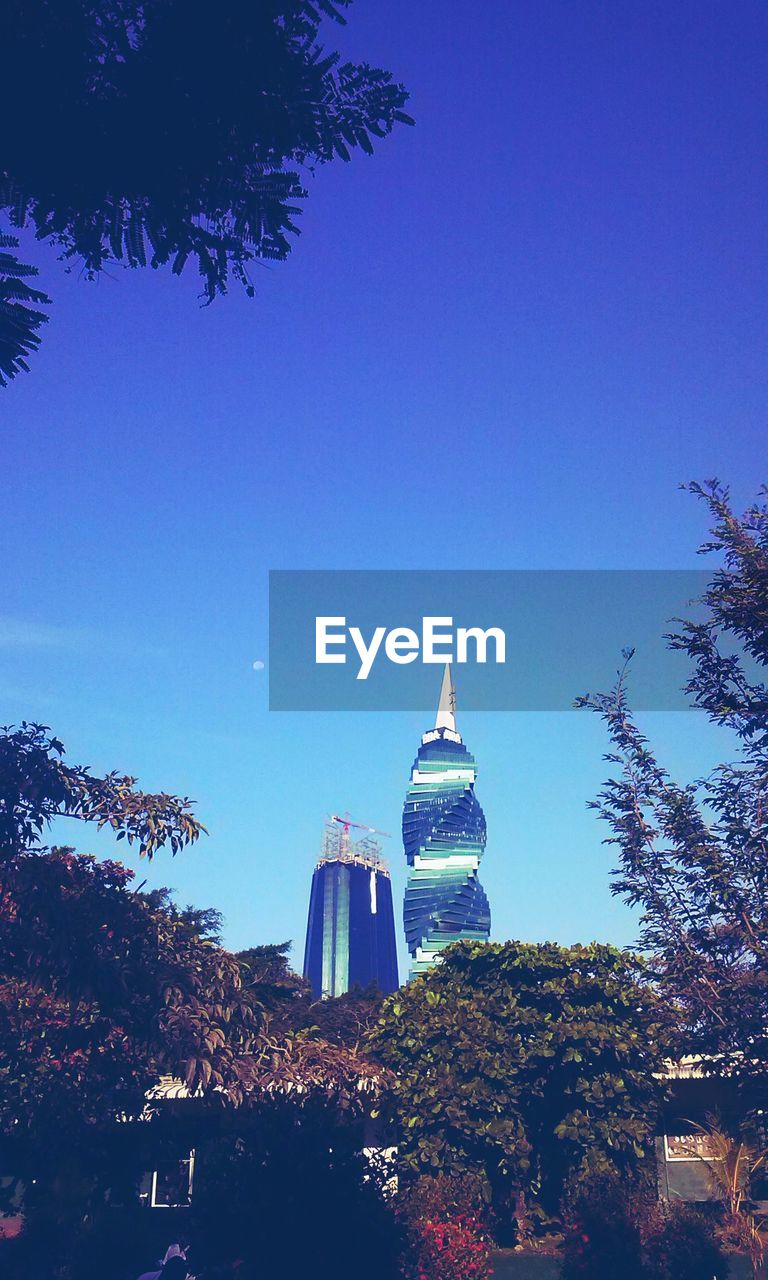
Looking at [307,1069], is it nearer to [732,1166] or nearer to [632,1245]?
[632,1245]

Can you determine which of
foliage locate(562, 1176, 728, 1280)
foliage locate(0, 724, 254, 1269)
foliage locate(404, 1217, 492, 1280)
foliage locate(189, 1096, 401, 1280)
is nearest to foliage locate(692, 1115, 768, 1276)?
foliage locate(562, 1176, 728, 1280)

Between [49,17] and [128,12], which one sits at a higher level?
[128,12]

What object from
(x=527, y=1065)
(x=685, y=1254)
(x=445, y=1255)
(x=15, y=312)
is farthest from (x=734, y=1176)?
(x=15, y=312)

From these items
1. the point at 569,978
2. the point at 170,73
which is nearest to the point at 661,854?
the point at 569,978

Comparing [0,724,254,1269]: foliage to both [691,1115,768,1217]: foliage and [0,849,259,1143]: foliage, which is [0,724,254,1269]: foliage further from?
[691,1115,768,1217]: foliage

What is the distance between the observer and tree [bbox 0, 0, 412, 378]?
9.65m

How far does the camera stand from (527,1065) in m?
27.2

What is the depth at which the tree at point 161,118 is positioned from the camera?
965cm

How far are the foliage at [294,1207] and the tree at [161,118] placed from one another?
401 inches

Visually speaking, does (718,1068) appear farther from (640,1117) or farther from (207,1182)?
(207,1182)

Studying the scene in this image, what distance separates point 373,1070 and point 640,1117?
704cm

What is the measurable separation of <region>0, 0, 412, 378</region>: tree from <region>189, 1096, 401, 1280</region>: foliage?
1018 centimetres

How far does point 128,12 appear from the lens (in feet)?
33.8

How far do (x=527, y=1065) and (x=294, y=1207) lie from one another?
15.6 m
